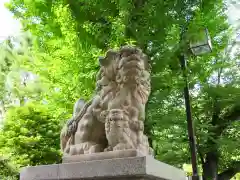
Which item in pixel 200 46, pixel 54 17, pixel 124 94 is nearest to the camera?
pixel 124 94

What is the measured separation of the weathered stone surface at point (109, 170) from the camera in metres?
3.15

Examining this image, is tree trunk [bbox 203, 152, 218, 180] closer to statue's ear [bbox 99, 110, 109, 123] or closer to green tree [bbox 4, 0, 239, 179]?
green tree [bbox 4, 0, 239, 179]

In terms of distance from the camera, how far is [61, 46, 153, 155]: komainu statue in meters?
3.63

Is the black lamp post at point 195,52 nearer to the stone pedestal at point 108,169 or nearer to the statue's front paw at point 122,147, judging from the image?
the stone pedestal at point 108,169

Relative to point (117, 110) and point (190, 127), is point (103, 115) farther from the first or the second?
point (190, 127)

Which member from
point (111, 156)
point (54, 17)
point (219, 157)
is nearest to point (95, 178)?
point (111, 156)

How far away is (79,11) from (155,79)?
288 cm

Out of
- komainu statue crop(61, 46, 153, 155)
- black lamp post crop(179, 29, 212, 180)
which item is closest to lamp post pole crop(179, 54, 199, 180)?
black lamp post crop(179, 29, 212, 180)

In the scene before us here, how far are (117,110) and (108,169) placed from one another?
696mm

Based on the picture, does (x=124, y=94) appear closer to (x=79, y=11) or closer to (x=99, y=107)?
(x=99, y=107)

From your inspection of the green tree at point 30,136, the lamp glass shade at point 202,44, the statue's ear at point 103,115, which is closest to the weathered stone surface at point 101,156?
the statue's ear at point 103,115

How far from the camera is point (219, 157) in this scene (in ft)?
39.0

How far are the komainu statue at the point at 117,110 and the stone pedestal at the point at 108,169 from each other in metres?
0.16

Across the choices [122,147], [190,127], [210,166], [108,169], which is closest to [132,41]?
[190,127]
